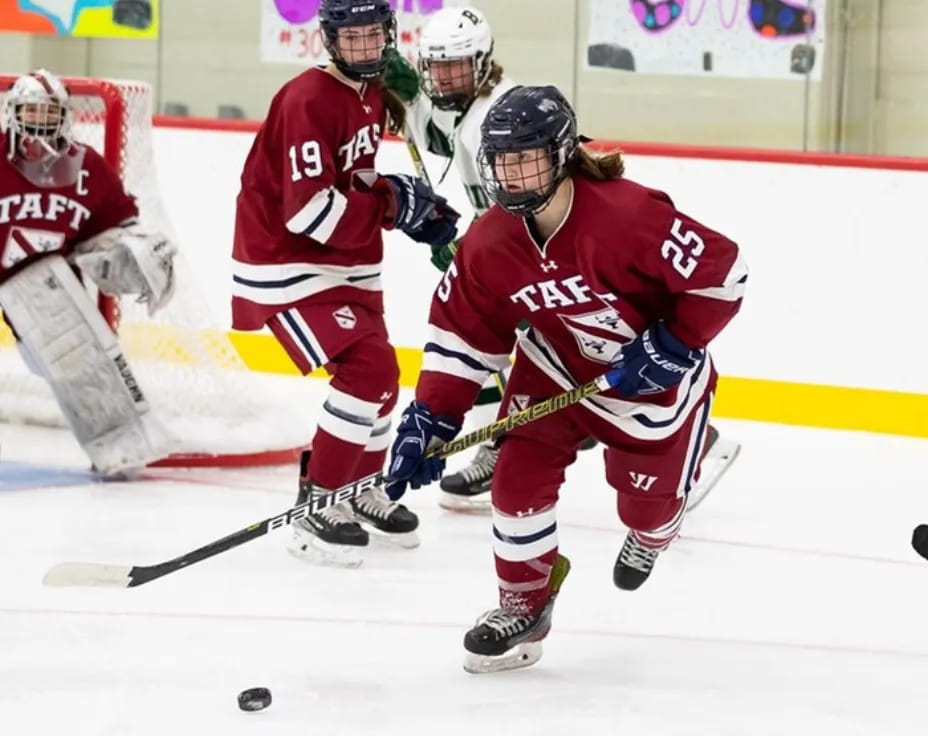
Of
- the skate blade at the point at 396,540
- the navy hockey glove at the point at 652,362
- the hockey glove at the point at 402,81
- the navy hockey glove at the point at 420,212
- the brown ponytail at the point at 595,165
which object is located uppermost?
the hockey glove at the point at 402,81

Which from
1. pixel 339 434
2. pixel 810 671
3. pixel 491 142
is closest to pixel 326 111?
pixel 339 434

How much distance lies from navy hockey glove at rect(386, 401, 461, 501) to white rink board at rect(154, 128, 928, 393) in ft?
7.62

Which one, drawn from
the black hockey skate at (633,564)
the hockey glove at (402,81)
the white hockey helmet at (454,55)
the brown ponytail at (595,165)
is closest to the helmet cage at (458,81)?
the white hockey helmet at (454,55)

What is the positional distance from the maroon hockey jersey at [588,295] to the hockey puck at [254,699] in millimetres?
495

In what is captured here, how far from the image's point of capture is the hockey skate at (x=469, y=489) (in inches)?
158

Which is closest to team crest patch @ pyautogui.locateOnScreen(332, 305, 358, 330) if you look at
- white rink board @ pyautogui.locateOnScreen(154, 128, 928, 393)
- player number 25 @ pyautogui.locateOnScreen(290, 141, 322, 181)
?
player number 25 @ pyautogui.locateOnScreen(290, 141, 322, 181)

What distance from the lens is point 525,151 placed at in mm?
2561

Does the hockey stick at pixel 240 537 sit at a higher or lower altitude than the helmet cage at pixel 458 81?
lower

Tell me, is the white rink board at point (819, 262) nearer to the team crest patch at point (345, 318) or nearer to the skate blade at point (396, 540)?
the skate blade at point (396, 540)

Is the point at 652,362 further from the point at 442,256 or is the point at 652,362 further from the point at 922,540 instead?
the point at 442,256

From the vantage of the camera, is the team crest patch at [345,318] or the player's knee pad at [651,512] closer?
the player's knee pad at [651,512]

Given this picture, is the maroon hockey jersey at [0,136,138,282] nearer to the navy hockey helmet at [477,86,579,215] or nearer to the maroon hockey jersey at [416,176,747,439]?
the maroon hockey jersey at [416,176,747,439]

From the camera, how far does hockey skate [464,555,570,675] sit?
2.79 metres

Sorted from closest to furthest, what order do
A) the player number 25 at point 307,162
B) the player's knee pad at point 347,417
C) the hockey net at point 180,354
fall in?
the player number 25 at point 307,162, the player's knee pad at point 347,417, the hockey net at point 180,354
